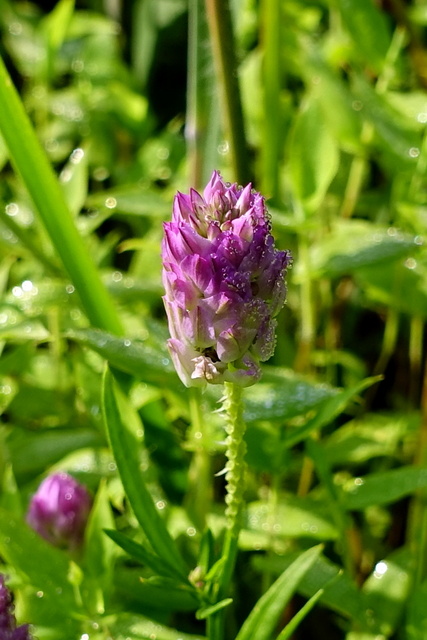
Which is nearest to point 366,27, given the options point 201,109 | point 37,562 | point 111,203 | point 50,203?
point 201,109

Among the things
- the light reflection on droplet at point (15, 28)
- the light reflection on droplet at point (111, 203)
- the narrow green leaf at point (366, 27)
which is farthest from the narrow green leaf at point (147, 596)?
the light reflection on droplet at point (15, 28)

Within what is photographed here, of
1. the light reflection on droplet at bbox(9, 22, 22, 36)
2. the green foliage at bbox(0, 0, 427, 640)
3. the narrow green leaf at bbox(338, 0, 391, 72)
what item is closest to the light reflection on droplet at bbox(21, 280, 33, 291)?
the green foliage at bbox(0, 0, 427, 640)

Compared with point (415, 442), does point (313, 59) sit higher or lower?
higher

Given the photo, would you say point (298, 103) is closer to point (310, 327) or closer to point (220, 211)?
point (310, 327)

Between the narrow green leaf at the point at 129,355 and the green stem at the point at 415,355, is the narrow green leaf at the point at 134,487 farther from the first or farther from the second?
the green stem at the point at 415,355

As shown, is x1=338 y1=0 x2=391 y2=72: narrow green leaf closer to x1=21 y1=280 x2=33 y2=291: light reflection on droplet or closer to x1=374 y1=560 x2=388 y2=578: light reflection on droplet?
x1=21 y1=280 x2=33 y2=291: light reflection on droplet

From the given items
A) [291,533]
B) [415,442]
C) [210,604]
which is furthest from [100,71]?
[210,604]

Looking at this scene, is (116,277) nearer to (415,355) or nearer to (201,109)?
(201,109)

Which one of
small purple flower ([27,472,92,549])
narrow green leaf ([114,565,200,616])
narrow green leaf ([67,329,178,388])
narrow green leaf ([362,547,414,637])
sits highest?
narrow green leaf ([67,329,178,388])
